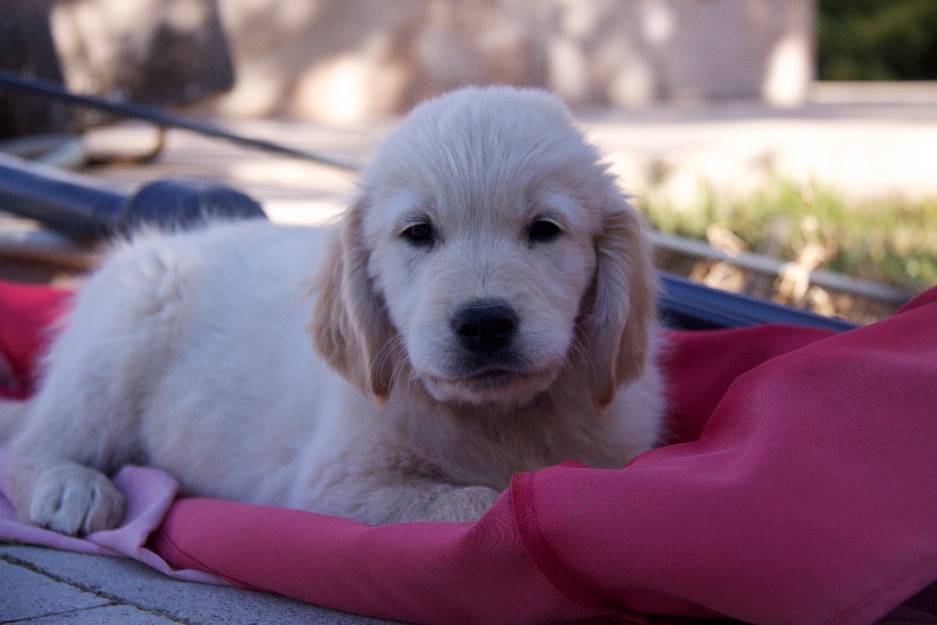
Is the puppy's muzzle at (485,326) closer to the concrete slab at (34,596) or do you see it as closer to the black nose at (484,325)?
the black nose at (484,325)

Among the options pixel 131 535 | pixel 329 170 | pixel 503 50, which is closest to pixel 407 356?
pixel 131 535

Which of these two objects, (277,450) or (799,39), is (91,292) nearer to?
(277,450)

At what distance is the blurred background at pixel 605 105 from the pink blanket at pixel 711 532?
0.93 metres

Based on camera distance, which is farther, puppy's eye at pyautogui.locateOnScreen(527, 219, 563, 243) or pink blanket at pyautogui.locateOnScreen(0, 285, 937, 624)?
puppy's eye at pyautogui.locateOnScreen(527, 219, 563, 243)

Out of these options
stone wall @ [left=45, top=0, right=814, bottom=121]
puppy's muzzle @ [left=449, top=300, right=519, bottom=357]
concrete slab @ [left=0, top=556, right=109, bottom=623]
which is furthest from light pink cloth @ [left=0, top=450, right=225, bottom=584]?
stone wall @ [left=45, top=0, right=814, bottom=121]

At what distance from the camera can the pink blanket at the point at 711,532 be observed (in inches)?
73.9

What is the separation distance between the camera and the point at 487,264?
2.43 meters

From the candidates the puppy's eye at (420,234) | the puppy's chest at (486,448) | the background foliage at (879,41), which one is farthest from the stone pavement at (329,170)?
the background foliage at (879,41)

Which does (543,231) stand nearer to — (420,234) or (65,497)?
(420,234)

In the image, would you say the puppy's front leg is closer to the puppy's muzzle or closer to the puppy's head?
the puppy's head

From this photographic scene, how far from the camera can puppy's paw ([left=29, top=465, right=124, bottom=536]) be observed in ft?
9.64

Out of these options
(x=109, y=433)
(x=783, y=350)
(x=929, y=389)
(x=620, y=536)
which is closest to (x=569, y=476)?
(x=620, y=536)

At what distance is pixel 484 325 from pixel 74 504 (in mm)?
1470

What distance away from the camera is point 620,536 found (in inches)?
77.8
